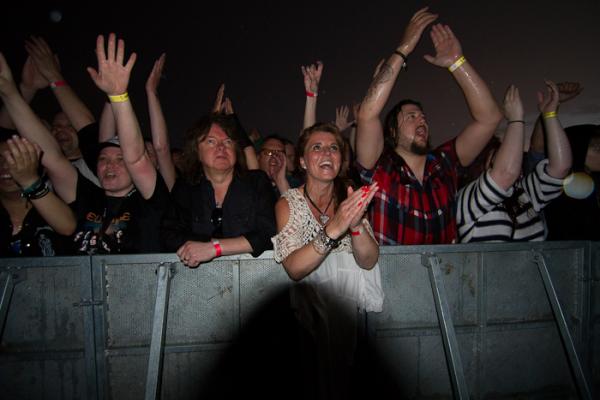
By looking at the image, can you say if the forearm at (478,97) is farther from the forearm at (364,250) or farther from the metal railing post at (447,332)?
the forearm at (364,250)

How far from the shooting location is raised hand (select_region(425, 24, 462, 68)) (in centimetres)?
323

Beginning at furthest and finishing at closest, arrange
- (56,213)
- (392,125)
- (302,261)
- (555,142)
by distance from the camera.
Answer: (392,125), (555,142), (56,213), (302,261)

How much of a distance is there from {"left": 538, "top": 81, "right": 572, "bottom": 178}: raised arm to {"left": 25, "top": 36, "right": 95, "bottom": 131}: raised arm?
4530 millimetres

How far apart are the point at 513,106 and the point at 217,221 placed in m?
2.70

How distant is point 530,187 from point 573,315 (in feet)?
3.50

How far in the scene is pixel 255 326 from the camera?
7.77 ft

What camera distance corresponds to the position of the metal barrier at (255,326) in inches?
89.2

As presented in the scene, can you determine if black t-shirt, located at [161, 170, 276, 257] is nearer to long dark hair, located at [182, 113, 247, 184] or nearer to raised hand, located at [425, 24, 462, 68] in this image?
long dark hair, located at [182, 113, 247, 184]

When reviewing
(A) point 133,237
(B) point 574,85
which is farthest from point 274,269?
(B) point 574,85

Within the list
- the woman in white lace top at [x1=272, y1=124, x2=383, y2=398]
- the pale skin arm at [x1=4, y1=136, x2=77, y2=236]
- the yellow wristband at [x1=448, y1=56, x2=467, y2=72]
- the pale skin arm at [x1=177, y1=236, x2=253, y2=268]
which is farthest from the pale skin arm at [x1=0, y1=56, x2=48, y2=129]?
the yellow wristband at [x1=448, y1=56, x2=467, y2=72]

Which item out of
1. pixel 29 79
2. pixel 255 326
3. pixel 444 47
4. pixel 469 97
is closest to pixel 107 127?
pixel 29 79

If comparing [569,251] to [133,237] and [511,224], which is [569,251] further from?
[133,237]

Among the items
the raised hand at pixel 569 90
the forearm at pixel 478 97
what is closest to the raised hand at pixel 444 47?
the forearm at pixel 478 97

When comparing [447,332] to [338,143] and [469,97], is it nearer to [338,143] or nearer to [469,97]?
[338,143]
